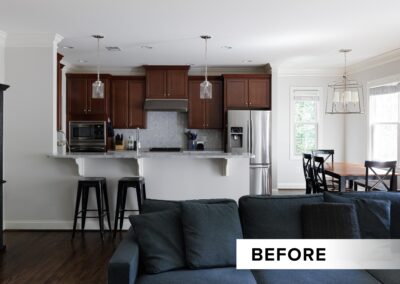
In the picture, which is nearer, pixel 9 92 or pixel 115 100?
pixel 9 92

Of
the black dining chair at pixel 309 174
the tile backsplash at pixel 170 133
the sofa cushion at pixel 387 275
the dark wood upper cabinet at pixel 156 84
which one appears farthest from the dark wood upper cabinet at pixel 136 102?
the sofa cushion at pixel 387 275

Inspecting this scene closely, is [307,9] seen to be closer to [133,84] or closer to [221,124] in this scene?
[221,124]

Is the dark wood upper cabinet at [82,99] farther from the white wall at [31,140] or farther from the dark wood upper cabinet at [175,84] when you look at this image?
the white wall at [31,140]

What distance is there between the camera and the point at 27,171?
501cm

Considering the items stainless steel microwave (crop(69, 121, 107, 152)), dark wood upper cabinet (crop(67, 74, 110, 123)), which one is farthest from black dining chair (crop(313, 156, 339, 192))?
dark wood upper cabinet (crop(67, 74, 110, 123))

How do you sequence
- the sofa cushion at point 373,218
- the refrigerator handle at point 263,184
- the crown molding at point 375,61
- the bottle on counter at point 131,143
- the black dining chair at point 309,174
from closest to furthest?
the sofa cushion at point 373,218 → the black dining chair at point 309,174 → the crown molding at point 375,61 → the refrigerator handle at point 263,184 → the bottle on counter at point 131,143

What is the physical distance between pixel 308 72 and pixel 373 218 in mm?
5573

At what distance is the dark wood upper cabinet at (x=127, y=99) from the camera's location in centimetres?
757

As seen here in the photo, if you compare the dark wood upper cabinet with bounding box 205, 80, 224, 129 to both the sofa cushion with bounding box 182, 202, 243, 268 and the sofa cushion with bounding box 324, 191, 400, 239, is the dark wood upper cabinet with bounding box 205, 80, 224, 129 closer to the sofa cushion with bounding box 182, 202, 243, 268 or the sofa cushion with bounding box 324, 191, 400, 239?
the sofa cushion with bounding box 324, 191, 400, 239

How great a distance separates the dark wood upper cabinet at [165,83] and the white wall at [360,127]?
3388 millimetres

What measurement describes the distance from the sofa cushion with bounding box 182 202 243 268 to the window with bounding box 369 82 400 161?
4.67 metres

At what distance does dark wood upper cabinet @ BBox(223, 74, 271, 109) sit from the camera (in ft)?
24.3

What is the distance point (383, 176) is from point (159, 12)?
3.36 meters

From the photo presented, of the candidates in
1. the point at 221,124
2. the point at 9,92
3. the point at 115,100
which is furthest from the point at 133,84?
the point at 9,92
